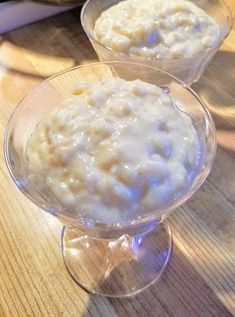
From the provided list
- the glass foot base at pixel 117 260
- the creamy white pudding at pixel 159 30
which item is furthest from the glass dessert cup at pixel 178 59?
the glass foot base at pixel 117 260

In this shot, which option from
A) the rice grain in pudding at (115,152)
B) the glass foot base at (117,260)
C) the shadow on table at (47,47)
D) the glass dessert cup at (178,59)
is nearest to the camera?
the rice grain in pudding at (115,152)

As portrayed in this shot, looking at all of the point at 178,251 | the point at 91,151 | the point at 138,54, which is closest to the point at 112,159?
the point at 91,151

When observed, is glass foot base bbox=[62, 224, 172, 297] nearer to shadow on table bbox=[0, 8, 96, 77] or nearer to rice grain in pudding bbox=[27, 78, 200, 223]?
rice grain in pudding bbox=[27, 78, 200, 223]

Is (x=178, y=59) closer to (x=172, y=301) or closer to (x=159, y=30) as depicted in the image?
(x=159, y=30)

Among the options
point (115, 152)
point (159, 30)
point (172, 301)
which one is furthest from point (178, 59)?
point (172, 301)

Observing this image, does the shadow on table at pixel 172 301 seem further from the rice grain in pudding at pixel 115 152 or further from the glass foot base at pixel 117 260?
the rice grain in pudding at pixel 115 152
